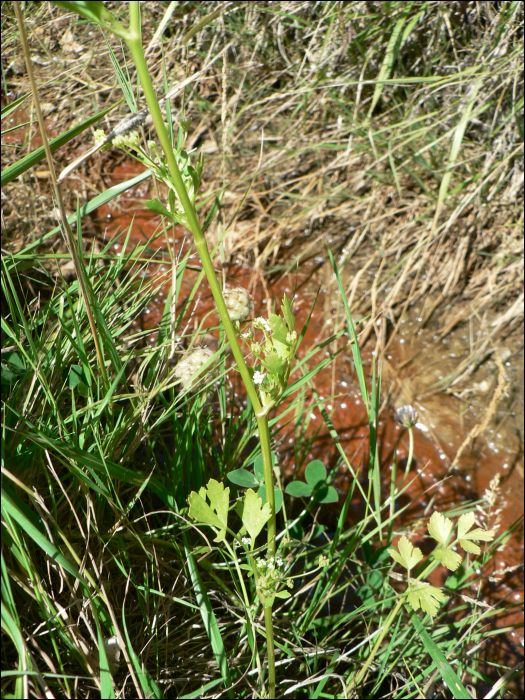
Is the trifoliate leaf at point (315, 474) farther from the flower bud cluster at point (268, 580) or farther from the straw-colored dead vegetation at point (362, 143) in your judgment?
the straw-colored dead vegetation at point (362, 143)

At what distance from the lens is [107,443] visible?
3.11 ft

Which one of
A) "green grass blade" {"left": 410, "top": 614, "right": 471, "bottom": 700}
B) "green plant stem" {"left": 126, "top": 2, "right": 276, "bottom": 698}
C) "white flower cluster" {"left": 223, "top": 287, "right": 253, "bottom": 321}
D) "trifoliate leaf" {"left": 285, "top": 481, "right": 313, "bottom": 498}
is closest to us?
"green plant stem" {"left": 126, "top": 2, "right": 276, "bottom": 698}

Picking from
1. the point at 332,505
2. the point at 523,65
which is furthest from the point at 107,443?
the point at 523,65

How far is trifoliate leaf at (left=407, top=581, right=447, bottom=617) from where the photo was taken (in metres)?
0.75

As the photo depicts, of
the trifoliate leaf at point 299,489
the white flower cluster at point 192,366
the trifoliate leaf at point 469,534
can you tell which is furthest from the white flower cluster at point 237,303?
the trifoliate leaf at point 469,534

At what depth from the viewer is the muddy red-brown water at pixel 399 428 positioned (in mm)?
1716

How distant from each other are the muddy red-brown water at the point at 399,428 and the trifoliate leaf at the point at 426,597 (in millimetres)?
864

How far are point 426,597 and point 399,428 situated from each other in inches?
45.1

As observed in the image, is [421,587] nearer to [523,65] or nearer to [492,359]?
[492,359]

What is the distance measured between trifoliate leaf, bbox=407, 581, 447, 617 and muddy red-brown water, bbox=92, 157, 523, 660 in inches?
34.0

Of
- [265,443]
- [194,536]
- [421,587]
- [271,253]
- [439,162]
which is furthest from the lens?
[271,253]

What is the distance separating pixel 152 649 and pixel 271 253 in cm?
149

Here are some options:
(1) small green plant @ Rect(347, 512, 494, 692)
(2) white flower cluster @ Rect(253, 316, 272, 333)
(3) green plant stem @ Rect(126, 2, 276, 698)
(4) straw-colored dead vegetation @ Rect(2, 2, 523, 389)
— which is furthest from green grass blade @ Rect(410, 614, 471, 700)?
(4) straw-colored dead vegetation @ Rect(2, 2, 523, 389)

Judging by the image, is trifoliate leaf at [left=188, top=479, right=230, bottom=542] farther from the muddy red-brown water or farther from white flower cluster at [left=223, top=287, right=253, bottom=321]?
the muddy red-brown water
